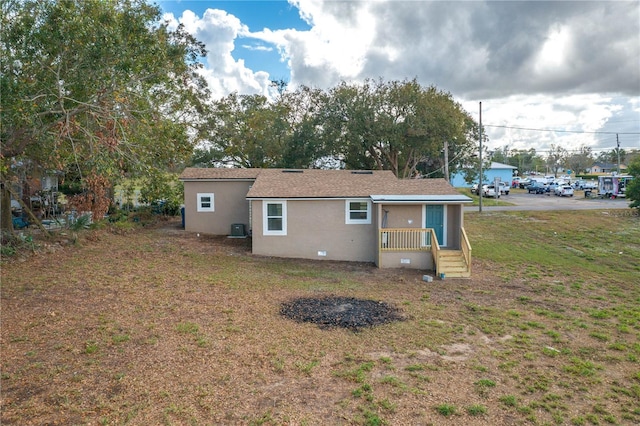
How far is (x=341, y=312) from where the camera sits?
29.0 feet

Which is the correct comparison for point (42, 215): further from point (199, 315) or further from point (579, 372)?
point (579, 372)

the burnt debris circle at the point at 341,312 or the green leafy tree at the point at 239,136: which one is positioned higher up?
the green leafy tree at the point at 239,136

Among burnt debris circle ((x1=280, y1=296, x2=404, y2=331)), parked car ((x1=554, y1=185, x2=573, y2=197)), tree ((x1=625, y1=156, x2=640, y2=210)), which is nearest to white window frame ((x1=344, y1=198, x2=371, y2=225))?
burnt debris circle ((x1=280, y1=296, x2=404, y2=331))

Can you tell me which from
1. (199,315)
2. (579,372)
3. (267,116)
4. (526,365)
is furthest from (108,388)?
(267,116)

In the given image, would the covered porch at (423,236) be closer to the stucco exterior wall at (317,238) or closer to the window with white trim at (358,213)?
the window with white trim at (358,213)

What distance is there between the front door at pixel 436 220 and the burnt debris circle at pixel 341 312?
6.59 m

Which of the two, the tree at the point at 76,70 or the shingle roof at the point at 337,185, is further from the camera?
the shingle roof at the point at 337,185

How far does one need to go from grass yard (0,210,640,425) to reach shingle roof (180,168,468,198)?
11.1 ft

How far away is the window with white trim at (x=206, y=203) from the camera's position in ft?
64.2

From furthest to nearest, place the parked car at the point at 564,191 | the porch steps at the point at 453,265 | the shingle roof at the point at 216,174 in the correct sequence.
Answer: the parked car at the point at 564,191
the shingle roof at the point at 216,174
the porch steps at the point at 453,265

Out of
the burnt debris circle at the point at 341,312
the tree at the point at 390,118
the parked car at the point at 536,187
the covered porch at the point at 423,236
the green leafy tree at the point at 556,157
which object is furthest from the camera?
the green leafy tree at the point at 556,157

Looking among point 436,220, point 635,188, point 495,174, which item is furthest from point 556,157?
point 436,220

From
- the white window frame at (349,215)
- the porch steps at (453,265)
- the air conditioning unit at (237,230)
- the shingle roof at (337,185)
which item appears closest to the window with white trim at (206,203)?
the air conditioning unit at (237,230)

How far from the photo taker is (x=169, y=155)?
12070 millimetres
